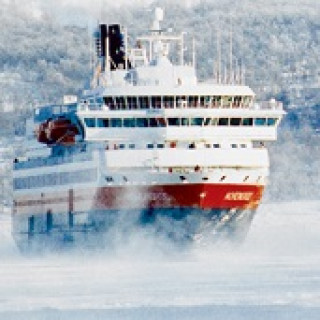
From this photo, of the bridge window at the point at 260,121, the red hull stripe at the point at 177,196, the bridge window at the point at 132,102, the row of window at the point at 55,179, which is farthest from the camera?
the row of window at the point at 55,179

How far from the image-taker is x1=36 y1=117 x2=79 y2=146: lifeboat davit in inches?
3920

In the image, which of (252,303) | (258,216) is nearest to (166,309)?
(252,303)

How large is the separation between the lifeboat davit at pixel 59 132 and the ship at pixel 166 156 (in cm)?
12

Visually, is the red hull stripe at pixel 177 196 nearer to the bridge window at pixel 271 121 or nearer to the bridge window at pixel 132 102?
the bridge window at pixel 271 121

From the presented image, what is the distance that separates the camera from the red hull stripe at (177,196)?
9325 cm

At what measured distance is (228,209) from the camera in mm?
94188

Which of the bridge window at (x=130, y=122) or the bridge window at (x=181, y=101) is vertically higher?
the bridge window at (x=181, y=101)

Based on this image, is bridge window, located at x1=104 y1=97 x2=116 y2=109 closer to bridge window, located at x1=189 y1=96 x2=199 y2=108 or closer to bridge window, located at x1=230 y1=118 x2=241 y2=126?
bridge window, located at x1=189 y1=96 x2=199 y2=108

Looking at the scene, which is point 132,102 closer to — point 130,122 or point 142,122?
point 130,122

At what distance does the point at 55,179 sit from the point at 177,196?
405 inches

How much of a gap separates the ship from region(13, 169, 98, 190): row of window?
0.30ft

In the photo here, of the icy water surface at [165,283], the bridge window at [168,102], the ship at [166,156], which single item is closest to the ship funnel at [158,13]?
the ship at [166,156]

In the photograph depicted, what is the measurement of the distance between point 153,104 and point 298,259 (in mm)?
9484

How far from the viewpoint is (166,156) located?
93.6 meters
